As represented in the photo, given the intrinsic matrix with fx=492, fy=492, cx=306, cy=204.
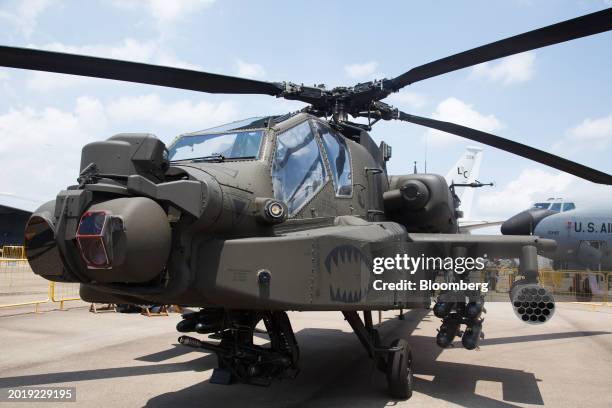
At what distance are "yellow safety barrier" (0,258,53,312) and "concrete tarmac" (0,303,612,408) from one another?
10.2 feet

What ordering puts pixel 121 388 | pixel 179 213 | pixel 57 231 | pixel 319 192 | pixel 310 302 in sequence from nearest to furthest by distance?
pixel 57 231 → pixel 179 213 → pixel 310 302 → pixel 319 192 → pixel 121 388

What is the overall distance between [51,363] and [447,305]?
5394 mm

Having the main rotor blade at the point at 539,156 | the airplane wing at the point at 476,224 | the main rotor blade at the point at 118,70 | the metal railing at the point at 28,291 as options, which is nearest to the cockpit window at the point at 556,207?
the airplane wing at the point at 476,224

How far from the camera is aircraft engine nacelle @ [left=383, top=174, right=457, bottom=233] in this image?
22.6ft

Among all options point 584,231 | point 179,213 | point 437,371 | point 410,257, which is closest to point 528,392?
point 437,371

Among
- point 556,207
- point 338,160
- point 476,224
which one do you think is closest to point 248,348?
point 338,160

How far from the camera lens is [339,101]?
6.81 metres

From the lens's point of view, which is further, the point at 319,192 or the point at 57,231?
the point at 319,192

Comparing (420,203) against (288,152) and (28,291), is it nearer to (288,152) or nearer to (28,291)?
(288,152)

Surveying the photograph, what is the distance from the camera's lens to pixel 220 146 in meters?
5.00

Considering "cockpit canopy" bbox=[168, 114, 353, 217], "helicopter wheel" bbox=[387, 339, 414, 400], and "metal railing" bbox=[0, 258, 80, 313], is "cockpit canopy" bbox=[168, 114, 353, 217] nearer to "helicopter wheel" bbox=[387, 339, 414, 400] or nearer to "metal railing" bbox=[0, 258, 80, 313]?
"helicopter wheel" bbox=[387, 339, 414, 400]

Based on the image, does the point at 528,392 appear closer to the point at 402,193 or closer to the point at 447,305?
the point at 447,305

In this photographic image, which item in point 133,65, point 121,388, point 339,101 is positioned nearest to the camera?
point 133,65

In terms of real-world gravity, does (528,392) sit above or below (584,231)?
below
